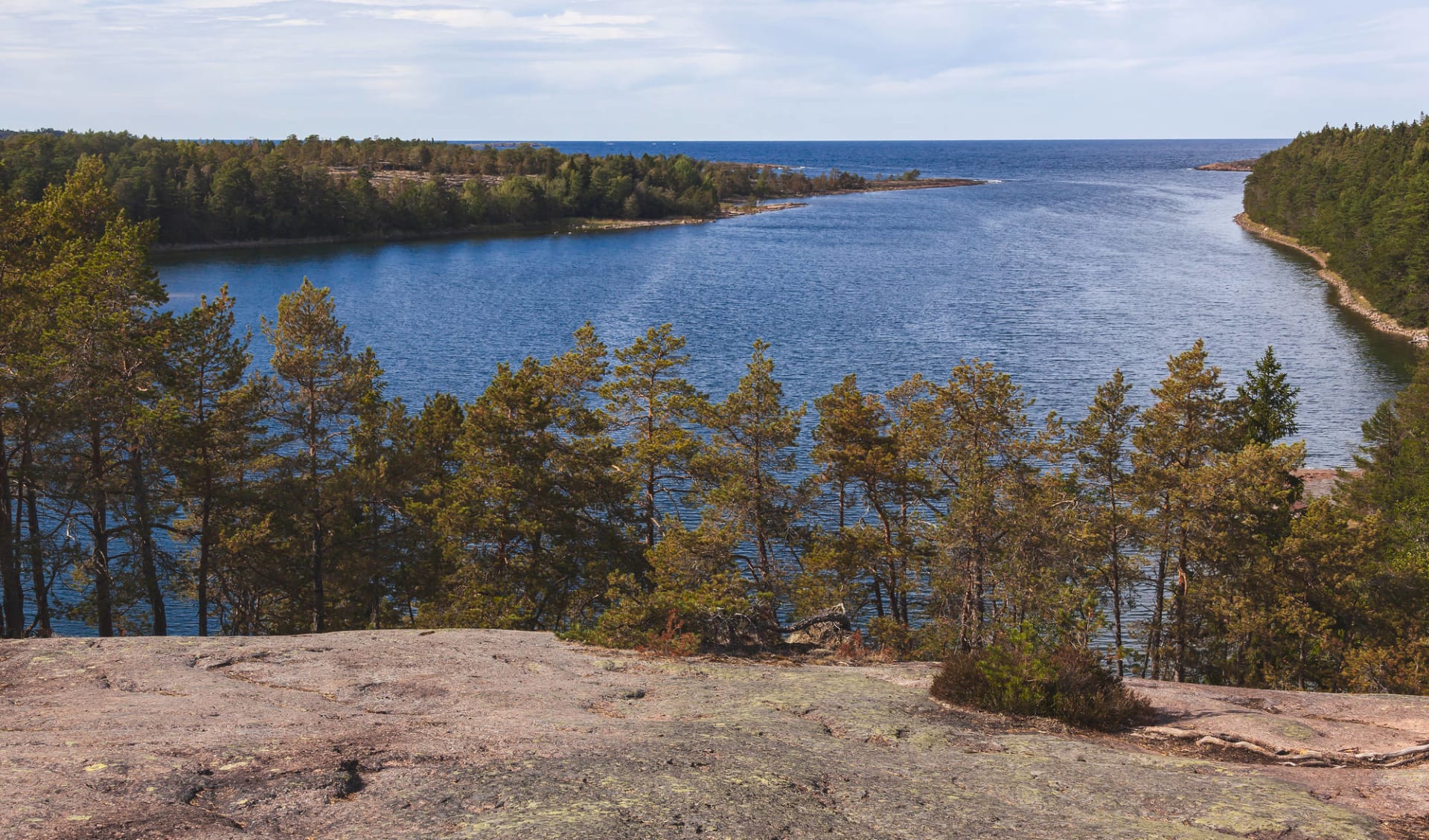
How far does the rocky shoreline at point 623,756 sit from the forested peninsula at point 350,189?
101 meters

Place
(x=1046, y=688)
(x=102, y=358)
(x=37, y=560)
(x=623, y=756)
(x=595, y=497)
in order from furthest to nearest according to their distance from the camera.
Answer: (x=595, y=497)
(x=102, y=358)
(x=37, y=560)
(x=1046, y=688)
(x=623, y=756)

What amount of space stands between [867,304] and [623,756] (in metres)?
76.7

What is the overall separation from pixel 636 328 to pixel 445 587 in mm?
46395

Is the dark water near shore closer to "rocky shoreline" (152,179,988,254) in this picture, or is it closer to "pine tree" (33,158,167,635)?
"rocky shoreline" (152,179,988,254)

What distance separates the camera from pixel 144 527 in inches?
1000

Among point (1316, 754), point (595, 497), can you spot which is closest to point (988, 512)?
point (595, 497)

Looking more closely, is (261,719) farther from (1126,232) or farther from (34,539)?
(1126,232)

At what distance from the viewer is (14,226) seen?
2800 cm

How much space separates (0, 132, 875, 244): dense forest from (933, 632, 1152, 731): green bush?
103m

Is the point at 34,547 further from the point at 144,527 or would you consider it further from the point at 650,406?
the point at 650,406

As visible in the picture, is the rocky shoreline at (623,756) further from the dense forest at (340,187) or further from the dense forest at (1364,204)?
the dense forest at (340,187)

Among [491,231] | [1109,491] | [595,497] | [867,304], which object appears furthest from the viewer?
[491,231]

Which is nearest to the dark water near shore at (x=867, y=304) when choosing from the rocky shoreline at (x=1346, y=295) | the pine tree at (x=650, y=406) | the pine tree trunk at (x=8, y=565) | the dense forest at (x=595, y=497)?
the rocky shoreline at (x=1346, y=295)

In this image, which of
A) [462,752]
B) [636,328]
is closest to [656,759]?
[462,752]
